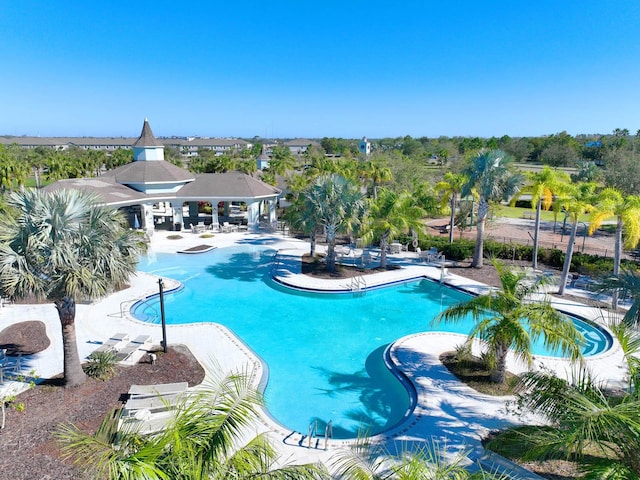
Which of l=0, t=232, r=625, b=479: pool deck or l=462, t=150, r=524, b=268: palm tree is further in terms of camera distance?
l=462, t=150, r=524, b=268: palm tree

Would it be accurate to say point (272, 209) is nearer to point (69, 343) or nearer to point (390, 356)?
point (390, 356)

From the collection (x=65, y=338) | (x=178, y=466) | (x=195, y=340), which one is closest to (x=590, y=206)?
(x=195, y=340)

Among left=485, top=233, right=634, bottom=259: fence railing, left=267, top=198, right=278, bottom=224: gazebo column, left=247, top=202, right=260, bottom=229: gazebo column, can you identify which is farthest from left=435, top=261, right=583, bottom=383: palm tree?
left=267, top=198, right=278, bottom=224: gazebo column

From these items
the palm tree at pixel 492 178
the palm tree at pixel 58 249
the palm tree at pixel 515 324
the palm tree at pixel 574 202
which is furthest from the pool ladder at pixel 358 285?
the palm tree at pixel 58 249

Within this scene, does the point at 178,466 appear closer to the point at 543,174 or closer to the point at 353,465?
the point at 353,465

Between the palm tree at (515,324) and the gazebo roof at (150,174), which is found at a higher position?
the gazebo roof at (150,174)

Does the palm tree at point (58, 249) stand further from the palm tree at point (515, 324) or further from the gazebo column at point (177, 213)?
the gazebo column at point (177, 213)

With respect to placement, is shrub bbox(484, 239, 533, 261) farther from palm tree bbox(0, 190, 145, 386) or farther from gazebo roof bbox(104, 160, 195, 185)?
gazebo roof bbox(104, 160, 195, 185)
